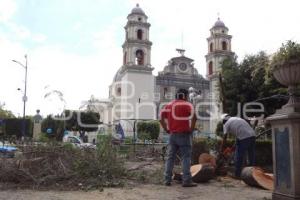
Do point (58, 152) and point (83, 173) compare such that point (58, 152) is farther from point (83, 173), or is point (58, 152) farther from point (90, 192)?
point (90, 192)

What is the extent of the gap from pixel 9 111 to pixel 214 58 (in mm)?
35668

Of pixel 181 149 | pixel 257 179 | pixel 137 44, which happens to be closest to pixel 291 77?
pixel 257 179

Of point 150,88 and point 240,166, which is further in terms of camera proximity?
point 150,88

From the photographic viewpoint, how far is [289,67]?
18.4 feet

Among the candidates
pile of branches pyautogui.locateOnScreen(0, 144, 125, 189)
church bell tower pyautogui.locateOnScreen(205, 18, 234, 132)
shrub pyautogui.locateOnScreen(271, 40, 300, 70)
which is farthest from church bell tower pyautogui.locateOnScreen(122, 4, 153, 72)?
shrub pyautogui.locateOnScreen(271, 40, 300, 70)

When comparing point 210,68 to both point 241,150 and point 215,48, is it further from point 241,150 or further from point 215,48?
point 241,150

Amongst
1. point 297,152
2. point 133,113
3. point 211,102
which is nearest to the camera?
point 297,152

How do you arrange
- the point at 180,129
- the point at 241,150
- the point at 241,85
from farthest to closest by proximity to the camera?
1. the point at 241,85
2. the point at 241,150
3. the point at 180,129

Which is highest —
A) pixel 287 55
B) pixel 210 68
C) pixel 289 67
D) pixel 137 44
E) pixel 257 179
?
pixel 137 44

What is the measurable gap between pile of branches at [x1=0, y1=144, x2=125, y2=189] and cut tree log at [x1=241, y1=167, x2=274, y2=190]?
7.16 ft

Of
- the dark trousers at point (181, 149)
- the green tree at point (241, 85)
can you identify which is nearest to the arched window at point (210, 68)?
the green tree at point (241, 85)

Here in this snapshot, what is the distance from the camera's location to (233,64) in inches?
1270

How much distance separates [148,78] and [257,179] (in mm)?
53251

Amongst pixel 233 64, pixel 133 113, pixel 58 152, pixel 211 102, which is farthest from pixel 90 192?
pixel 211 102
